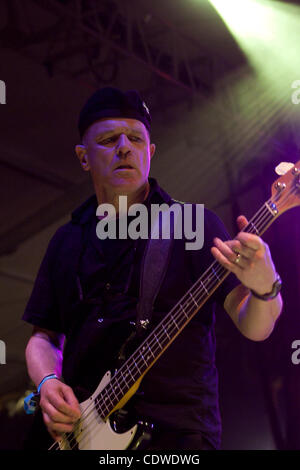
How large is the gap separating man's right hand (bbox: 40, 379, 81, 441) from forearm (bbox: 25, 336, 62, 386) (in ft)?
0.45

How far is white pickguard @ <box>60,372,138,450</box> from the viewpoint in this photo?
1711 millimetres

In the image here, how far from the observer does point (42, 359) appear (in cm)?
211

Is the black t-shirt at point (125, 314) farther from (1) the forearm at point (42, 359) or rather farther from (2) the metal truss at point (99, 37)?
(2) the metal truss at point (99, 37)

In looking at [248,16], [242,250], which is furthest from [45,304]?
[248,16]

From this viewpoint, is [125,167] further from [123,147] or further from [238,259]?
[238,259]

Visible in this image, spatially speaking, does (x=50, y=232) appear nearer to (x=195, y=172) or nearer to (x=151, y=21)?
(x=195, y=172)

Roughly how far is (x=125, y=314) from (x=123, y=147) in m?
0.72

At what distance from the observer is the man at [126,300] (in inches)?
66.5

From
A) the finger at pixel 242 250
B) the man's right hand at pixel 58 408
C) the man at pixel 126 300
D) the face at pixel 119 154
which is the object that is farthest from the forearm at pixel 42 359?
the finger at pixel 242 250

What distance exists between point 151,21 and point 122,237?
155 inches

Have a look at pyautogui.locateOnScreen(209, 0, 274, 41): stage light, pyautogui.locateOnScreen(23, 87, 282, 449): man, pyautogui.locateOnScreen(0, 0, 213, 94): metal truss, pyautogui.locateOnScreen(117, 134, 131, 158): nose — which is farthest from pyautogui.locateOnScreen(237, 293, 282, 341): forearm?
pyautogui.locateOnScreen(209, 0, 274, 41): stage light

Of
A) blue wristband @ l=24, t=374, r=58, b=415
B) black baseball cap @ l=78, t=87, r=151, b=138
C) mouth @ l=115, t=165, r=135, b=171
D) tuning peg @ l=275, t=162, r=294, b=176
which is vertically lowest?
blue wristband @ l=24, t=374, r=58, b=415

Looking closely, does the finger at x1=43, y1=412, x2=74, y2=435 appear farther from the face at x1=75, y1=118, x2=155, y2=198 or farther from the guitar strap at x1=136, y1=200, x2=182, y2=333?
the face at x1=75, y1=118, x2=155, y2=198

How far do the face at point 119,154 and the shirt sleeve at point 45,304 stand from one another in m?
0.40
